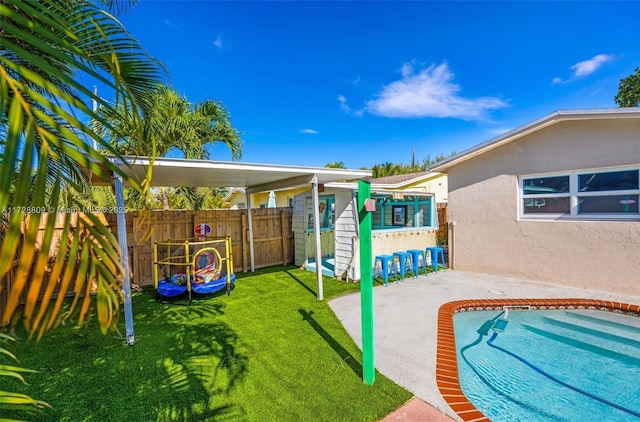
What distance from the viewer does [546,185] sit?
24.6 ft

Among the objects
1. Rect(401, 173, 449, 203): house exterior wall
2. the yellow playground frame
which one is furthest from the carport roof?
Rect(401, 173, 449, 203): house exterior wall

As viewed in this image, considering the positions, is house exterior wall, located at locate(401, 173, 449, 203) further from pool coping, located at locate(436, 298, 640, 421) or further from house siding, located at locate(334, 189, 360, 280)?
pool coping, located at locate(436, 298, 640, 421)

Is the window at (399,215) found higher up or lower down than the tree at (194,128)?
lower down

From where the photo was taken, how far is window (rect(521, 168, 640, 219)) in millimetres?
6320

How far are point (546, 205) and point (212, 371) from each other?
8.28 metres

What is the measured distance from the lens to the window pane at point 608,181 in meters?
6.26

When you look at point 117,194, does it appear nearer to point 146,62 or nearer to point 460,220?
point 146,62

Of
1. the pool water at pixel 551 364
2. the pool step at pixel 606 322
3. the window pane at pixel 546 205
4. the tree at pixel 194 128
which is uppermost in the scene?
the tree at pixel 194 128

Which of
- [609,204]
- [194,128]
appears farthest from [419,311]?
[194,128]

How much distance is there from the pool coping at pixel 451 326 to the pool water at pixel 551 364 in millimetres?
139

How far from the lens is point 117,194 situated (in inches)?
186

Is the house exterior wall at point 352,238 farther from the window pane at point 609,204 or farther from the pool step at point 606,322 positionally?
the pool step at point 606,322

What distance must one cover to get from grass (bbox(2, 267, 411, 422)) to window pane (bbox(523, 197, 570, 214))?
19.7 feet

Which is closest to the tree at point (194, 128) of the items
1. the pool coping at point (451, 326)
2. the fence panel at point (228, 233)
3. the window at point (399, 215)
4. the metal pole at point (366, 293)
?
the fence panel at point (228, 233)
